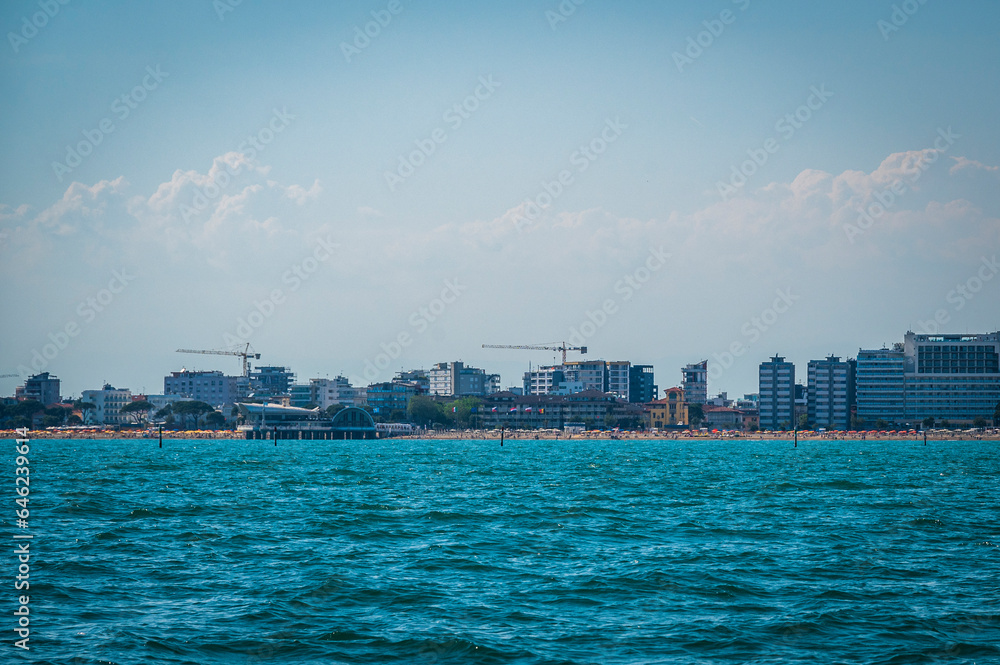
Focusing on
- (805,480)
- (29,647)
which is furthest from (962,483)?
(29,647)

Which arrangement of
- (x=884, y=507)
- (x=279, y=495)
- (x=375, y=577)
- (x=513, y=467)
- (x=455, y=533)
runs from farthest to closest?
1. (x=513, y=467)
2. (x=279, y=495)
3. (x=884, y=507)
4. (x=455, y=533)
5. (x=375, y=577)

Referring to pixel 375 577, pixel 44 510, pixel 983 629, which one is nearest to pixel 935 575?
pixel 983 629

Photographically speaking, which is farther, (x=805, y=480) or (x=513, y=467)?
(x=513, y=467)

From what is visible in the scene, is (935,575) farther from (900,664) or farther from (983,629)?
(900,664)

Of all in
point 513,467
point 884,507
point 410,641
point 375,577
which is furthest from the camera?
point 513,467

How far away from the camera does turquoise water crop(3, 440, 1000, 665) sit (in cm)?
2127

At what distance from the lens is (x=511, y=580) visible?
1138 inches

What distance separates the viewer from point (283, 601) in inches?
1001

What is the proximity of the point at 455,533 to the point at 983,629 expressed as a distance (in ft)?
69.9

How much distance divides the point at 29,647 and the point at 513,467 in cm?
8177

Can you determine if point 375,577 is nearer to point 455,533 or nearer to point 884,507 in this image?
point 455,533

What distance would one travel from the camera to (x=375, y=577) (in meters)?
29.1

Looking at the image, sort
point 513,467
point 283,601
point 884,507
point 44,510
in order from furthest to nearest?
point 513,467, point 884,507, point 44,510, point 283,601

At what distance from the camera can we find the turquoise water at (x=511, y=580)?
21266mm
